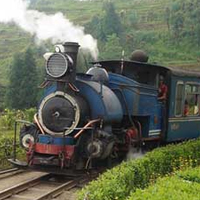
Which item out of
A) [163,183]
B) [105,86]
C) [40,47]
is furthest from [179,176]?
[40,47]

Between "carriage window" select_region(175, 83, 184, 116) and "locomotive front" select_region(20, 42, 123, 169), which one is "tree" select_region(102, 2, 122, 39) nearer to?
"carriage window" select_region(175, 83, 184, 116)

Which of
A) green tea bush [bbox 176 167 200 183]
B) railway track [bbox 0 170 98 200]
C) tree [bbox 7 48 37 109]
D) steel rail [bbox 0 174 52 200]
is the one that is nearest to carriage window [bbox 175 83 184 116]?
railway track [bbox 0 170 98 200]

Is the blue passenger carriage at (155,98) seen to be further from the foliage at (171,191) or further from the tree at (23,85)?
the tree at (23,85)

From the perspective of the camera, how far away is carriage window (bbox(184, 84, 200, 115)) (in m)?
14.8

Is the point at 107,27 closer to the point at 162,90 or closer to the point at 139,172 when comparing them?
the point at 162,90

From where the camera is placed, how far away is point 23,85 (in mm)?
46250

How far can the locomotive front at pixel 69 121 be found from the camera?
10.1m

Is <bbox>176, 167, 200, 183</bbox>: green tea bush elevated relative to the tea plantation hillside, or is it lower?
lower

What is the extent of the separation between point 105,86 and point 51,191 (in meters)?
3.10

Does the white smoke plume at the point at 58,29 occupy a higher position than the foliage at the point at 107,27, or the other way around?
the foliage at the point at 107,27

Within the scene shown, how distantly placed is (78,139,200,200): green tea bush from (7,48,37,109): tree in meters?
34.7

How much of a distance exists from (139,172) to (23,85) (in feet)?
127

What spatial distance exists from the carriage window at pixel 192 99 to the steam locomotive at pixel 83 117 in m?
2.52

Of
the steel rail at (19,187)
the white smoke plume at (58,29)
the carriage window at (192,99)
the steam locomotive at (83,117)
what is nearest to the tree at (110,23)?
the white smoke plume at (58,29)
